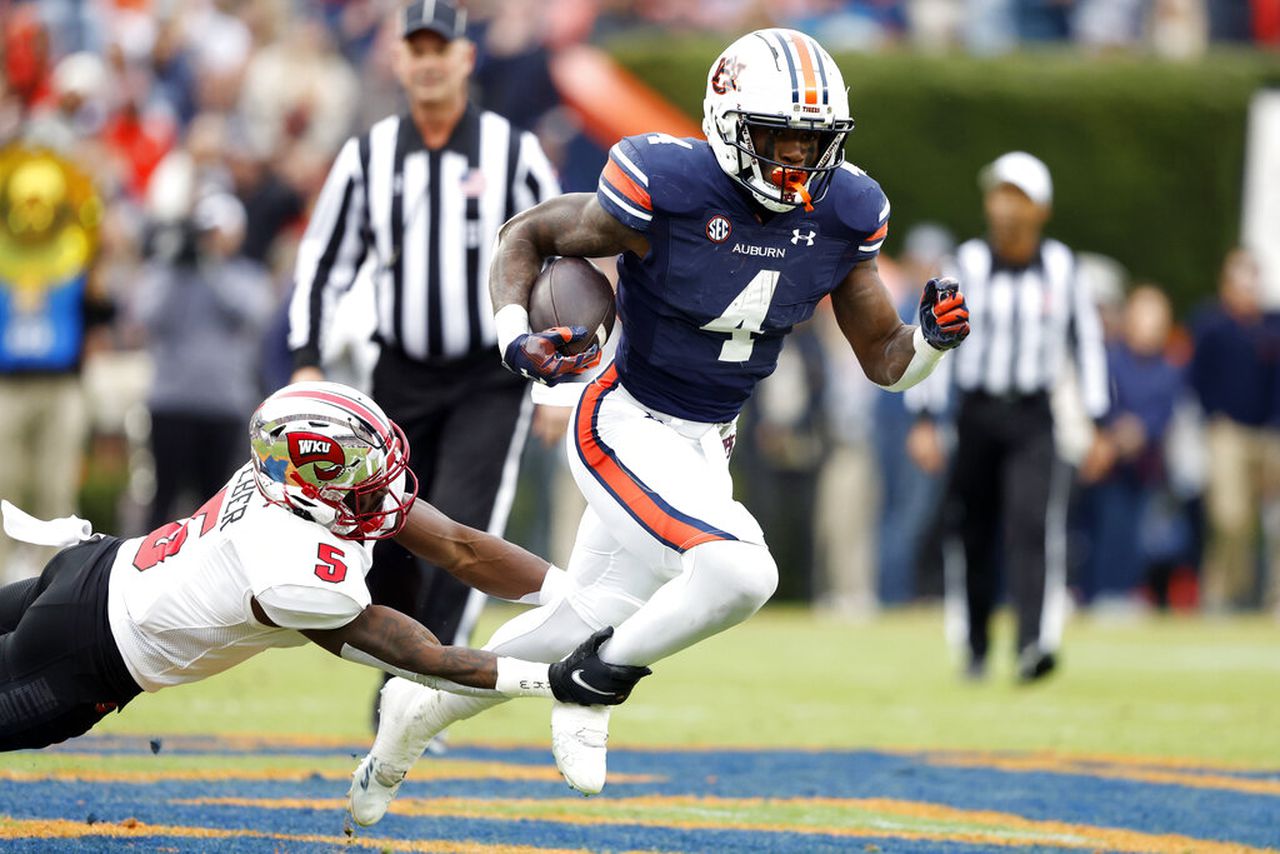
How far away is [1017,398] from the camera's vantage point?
8.08 meters

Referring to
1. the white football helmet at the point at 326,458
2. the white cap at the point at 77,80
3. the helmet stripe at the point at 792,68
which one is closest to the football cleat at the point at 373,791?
the white football helmet at the point at 326,458

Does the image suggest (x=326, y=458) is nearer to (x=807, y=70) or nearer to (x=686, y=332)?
(x=686, y=332)

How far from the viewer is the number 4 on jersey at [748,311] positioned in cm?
450

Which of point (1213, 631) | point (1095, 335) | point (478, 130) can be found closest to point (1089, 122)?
point (1213, 631)

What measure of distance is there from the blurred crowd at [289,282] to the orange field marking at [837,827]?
4625 mm

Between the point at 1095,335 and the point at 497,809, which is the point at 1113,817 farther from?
the point at 1095,335

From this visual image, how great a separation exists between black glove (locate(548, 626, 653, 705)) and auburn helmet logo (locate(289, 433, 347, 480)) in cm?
61

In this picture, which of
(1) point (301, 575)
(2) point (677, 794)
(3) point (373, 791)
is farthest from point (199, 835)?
(2) point (677, 794)

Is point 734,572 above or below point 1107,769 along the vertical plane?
above

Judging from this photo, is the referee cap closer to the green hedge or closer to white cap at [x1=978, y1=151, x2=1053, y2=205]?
white cap at [x1=978, y1=151, x2=1053, y2=205]

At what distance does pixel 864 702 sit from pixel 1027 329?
1.68m

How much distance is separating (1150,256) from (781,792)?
9.10 metres

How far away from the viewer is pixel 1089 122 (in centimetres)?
1324

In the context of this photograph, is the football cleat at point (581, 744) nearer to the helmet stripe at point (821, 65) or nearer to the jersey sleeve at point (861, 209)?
the jersey sleeve at point (861, 209)
